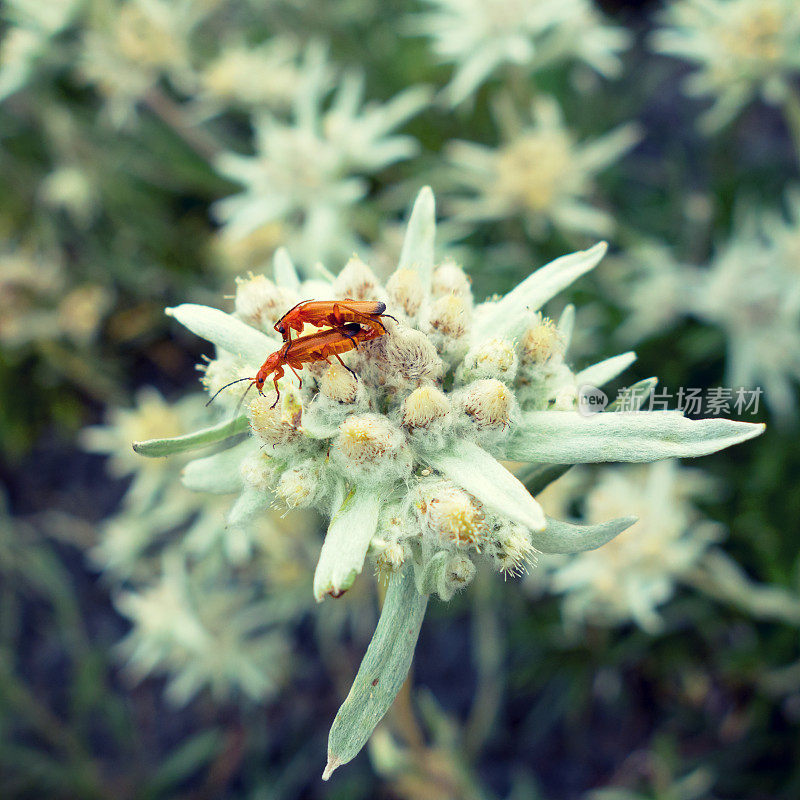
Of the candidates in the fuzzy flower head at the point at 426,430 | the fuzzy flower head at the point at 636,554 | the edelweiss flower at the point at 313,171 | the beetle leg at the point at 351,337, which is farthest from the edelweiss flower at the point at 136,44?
the fuzzy flower head at the point at 636,554

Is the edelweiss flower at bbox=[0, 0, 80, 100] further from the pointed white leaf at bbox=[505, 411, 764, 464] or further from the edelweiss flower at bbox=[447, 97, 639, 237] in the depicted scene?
the pointed white leaf at bbox=[505, 411, 764, 464]

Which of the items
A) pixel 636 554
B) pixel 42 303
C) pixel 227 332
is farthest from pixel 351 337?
pixel 42 303

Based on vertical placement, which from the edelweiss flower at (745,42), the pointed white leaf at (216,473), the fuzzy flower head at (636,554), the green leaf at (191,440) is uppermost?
the edelweiss flower at (745,42)

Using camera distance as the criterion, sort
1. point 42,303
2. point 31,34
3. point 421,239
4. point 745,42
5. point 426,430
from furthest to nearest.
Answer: point 42,303 → point 31,34 → point 745,42 → point 421,239 → point 426,430

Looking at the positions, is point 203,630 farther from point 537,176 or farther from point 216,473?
point 537,176

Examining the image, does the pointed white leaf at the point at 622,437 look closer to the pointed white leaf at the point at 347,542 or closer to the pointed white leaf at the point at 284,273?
the pointed white leaf at the point at 347,542

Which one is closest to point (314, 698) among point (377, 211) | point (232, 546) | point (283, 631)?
point (283, 631)
